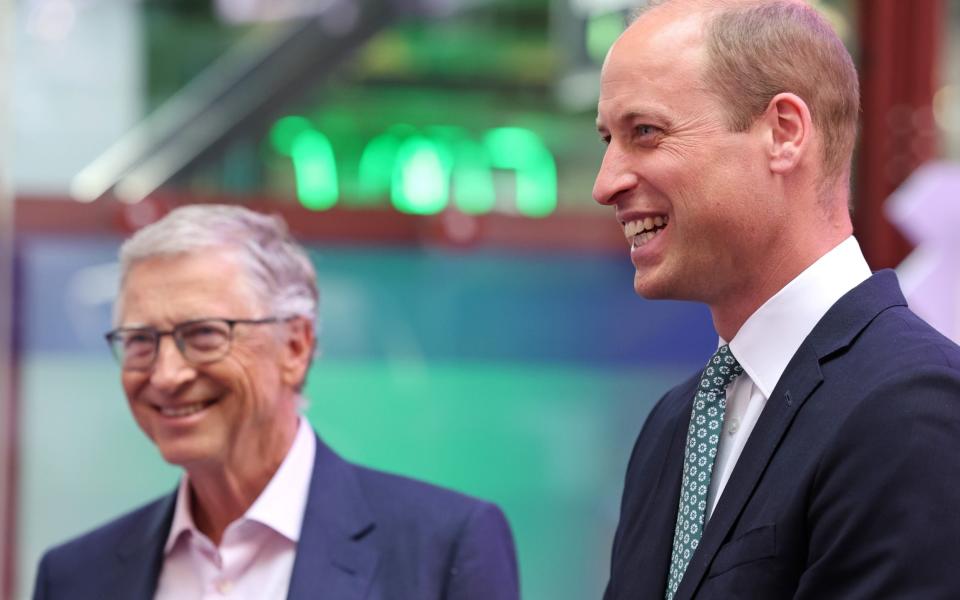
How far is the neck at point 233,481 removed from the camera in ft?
7.91

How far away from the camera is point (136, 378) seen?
95.3 inches

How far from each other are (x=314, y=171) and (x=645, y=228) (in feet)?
9.74

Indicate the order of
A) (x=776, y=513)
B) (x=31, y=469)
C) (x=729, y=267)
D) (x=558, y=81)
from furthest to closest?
(x=558, y=81) < (x=31, y=469) < (x=729, y=267) < (x=776, y=513)

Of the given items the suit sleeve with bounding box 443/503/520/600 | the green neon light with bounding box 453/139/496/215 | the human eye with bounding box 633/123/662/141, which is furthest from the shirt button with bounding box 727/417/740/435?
the green neon light with bounding box 453/139/496/215

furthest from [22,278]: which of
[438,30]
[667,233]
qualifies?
A: [667,233]

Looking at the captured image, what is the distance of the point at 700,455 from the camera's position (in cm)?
172

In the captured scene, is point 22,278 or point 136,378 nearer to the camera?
point 136,378

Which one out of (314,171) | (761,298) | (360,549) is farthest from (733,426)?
(314,171)

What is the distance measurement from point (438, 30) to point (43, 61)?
1.21m

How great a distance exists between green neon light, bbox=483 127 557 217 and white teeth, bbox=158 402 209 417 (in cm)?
231

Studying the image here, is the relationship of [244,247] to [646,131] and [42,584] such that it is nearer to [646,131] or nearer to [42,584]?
[42,584]

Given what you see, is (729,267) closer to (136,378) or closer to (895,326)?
(895,326)

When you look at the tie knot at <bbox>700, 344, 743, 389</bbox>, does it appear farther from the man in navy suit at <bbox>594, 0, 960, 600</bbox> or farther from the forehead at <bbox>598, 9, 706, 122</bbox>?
the forehead at <bbox>598, 9, 706, 122</bbox>

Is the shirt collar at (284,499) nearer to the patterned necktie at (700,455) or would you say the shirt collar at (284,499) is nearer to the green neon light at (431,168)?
the patterned necktie at (700,455)
